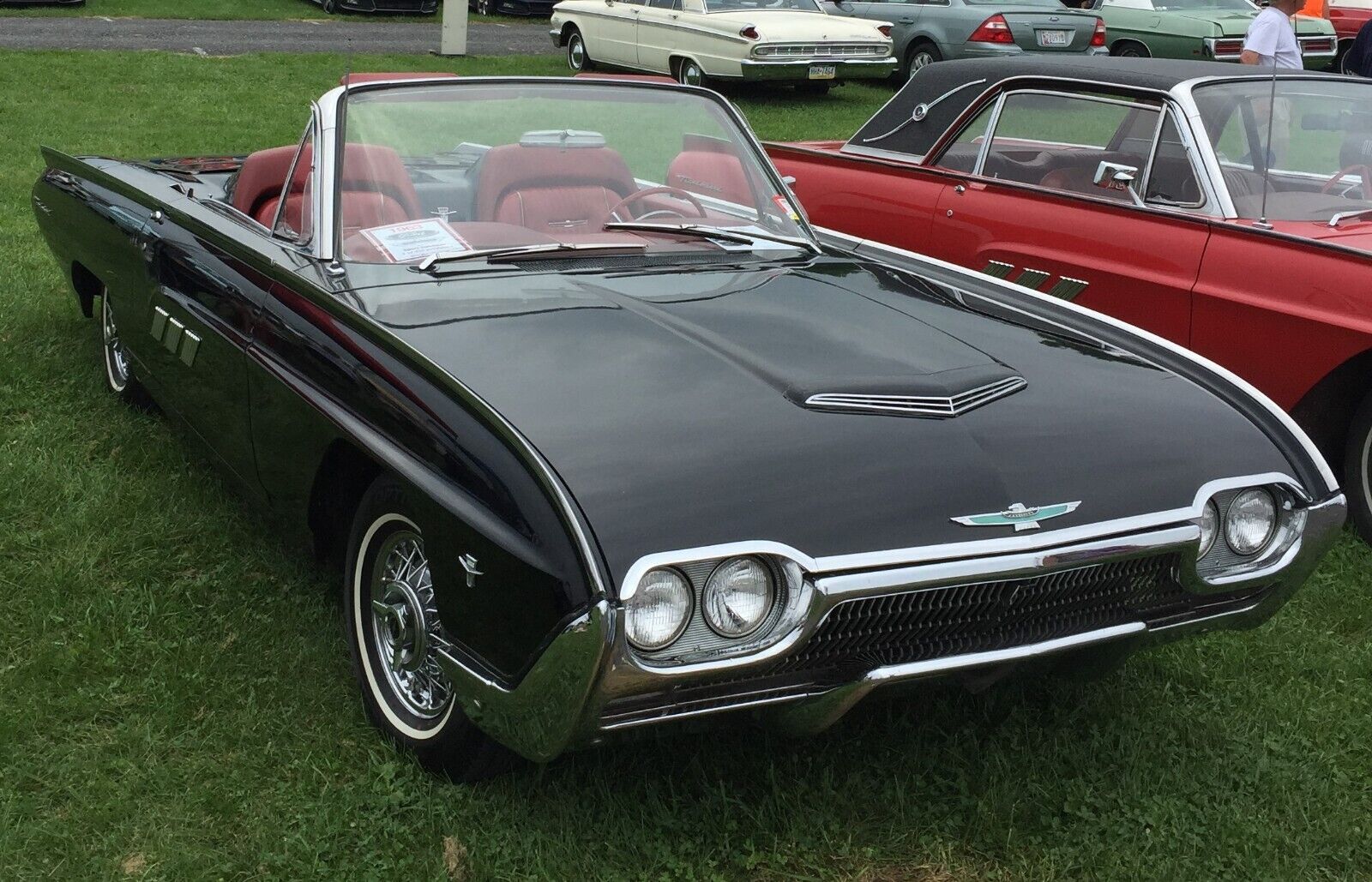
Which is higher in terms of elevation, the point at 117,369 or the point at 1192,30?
the point at 1192,30

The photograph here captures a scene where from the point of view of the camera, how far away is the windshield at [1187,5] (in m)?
15.2

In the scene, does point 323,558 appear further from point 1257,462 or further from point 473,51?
point 473,51

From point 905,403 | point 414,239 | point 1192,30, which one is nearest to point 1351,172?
point 905,403

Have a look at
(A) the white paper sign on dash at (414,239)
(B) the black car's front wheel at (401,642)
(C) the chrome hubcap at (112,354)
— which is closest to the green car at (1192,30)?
(C) the chrome hubcap at (112,354)

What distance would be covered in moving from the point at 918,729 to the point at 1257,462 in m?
0.94

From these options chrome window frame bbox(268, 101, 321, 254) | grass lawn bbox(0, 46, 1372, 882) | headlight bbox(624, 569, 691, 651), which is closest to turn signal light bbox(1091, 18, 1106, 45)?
grass lawn bbox(0, 46, 1372, 882)

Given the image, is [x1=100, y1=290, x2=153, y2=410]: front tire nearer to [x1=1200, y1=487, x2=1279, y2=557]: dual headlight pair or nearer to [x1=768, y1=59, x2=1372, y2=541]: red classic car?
[x1=768, y1=59, x2=1372, y2=541]: red classic car

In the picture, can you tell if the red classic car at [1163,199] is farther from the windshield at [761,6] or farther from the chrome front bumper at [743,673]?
the windshield at [761,6]

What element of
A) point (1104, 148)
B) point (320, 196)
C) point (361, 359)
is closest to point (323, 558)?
point (361, 359)

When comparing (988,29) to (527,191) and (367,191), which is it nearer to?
(527,191)

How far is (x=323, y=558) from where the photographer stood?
336cm

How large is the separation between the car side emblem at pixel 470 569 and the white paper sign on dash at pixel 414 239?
1158 mm

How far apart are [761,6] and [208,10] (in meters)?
10.8

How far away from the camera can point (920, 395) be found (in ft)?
9.21
